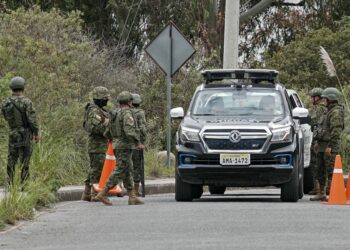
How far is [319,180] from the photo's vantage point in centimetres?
2188

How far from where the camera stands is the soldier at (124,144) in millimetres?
19922

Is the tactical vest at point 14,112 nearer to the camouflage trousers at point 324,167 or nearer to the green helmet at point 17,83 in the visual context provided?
the green helmet at point 17,83

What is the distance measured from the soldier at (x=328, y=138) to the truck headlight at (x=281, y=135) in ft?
3.81

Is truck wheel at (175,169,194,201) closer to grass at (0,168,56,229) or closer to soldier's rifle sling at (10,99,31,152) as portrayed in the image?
grass at (0,168,56,229)

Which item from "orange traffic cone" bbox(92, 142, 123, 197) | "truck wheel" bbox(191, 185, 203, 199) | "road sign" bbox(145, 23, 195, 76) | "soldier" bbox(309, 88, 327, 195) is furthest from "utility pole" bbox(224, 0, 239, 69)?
"truck wheel" bbox(191, 185, 203, 199)

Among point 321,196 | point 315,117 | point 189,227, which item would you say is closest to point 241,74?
point 315,117

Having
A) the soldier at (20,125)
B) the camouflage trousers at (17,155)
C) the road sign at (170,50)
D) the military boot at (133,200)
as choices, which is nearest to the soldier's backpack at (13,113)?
the soldier at (20,125)

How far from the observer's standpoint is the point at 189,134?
20500mm

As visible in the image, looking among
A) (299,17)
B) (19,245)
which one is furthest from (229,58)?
(299,17)

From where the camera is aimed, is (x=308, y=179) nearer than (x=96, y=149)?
No

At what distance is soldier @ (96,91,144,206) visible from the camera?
1992 cm

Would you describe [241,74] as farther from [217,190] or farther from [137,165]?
[217,190]

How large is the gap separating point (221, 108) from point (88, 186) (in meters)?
2.36

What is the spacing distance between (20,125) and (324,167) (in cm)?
476
